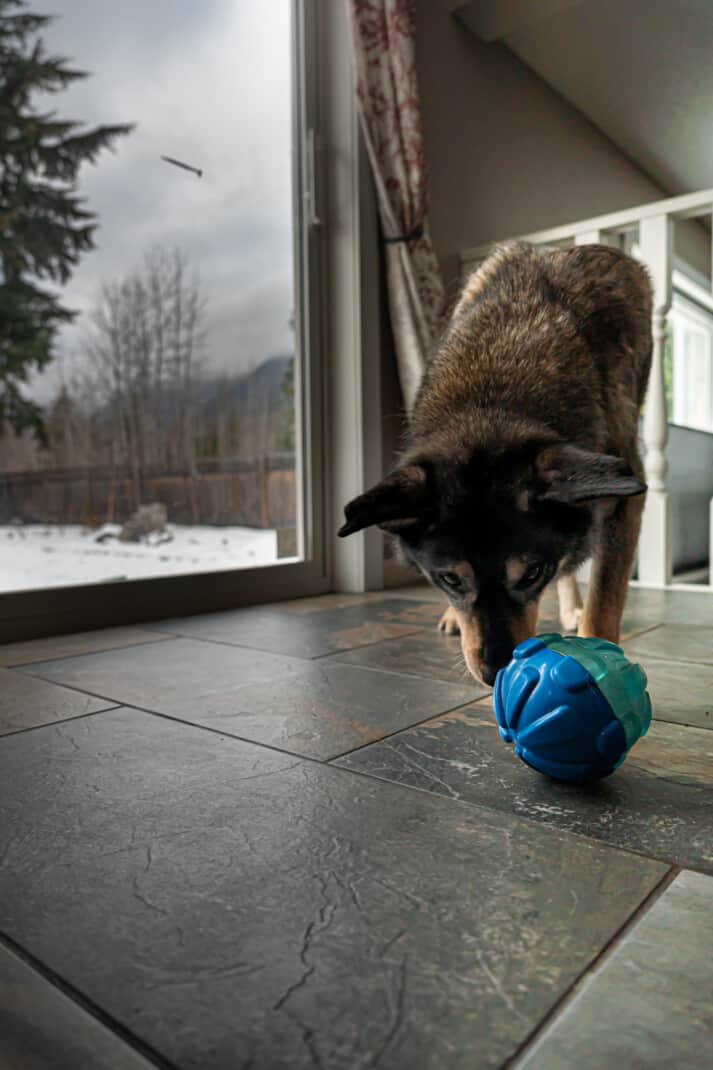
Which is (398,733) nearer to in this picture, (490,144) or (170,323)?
(170,323)

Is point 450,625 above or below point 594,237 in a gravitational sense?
below

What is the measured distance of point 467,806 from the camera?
3.35ft

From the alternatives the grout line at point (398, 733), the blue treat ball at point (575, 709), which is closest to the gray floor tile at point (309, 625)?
the grout line at point (398, 733)

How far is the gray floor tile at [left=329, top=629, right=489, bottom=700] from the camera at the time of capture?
5.75 ft

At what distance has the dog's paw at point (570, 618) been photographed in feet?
7.74

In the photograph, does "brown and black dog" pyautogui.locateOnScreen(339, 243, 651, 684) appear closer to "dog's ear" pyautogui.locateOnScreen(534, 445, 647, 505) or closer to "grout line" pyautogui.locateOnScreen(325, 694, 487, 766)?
"dog's ear" pyautogui.locateOnScreen(534, 445, 647, 505)

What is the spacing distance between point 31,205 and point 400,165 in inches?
60.3

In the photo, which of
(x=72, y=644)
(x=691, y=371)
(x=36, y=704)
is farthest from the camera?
(x=691, y=371)

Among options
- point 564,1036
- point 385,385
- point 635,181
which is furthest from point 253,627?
point 635,181

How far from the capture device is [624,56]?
14.2ft

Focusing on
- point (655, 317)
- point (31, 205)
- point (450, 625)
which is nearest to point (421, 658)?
point (450, 625)

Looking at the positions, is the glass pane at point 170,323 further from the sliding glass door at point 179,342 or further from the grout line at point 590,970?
the grout line at point 590,970

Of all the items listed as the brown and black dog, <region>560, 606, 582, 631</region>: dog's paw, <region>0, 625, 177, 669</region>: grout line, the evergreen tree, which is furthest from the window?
<region>0, 625, 177, 669</region>: grout line

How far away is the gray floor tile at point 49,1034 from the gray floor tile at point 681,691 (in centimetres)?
111
